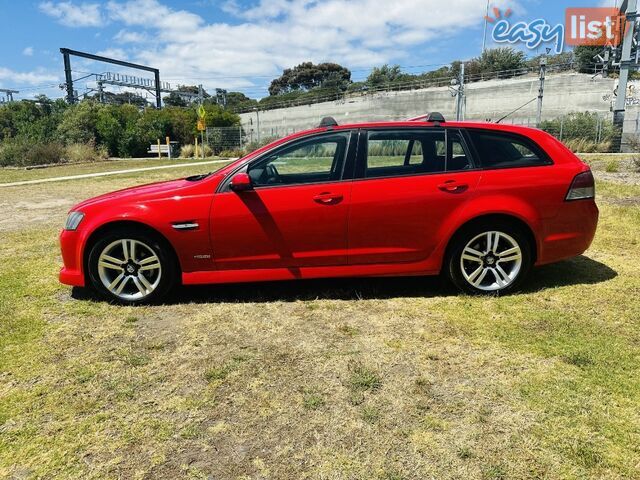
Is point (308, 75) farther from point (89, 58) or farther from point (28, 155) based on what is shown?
point (28, 155)

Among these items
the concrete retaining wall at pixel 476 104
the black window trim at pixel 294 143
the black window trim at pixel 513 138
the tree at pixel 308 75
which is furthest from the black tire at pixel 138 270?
the tree at pixel 308 75

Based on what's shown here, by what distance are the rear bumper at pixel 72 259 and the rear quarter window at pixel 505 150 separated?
3783 millimetres

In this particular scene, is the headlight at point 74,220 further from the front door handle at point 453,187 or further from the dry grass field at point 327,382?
the front door handle at point 453,187

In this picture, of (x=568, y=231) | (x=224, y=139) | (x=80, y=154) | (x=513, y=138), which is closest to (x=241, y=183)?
(x=513, y=138)

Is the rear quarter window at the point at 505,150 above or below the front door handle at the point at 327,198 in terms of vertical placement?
above

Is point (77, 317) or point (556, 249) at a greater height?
point (556, 249)

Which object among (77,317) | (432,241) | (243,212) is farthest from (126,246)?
(432,241)

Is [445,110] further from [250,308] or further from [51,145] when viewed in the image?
[250,308]

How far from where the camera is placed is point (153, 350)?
3.50m

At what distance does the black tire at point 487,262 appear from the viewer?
431cm

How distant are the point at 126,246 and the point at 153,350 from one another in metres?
1.20

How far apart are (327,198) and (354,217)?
11.6 inches

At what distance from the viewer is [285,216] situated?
4176mm

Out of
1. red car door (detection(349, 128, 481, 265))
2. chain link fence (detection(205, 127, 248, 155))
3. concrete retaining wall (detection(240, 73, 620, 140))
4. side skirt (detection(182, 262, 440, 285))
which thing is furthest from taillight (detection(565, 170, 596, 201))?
concrete retaining wall (detection(240, 73, 620, 140))
